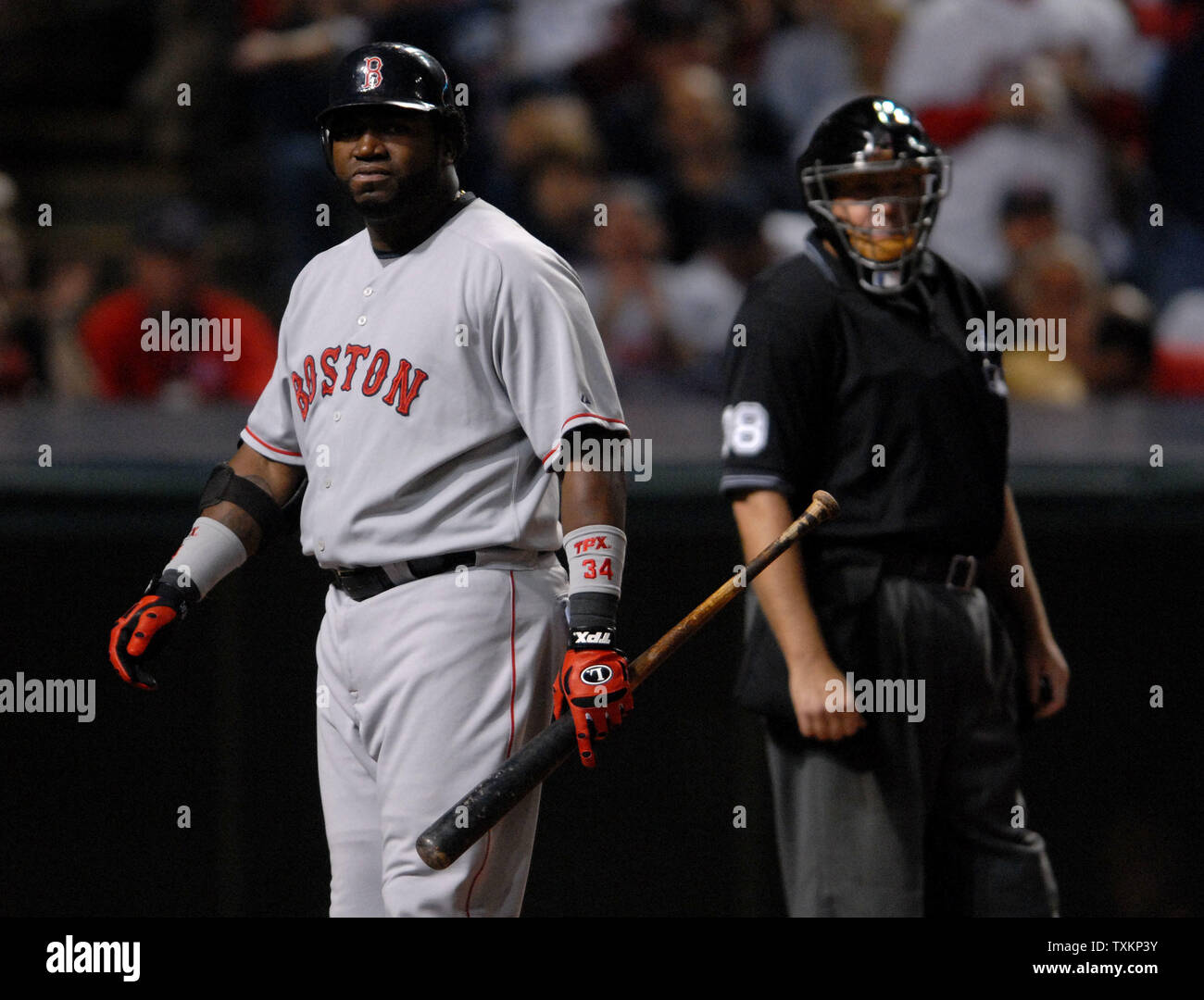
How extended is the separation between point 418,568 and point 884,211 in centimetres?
92

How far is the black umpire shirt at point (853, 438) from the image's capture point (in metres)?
2.55

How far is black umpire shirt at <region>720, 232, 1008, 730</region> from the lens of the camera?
8.38ft

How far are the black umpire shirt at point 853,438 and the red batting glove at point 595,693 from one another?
51 centimetres

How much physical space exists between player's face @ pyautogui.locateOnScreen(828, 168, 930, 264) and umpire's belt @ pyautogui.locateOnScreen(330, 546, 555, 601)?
0.73m

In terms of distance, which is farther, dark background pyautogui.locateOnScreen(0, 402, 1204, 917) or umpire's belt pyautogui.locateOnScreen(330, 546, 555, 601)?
dark background pyautogui.locateOnScreen(0, 402, 1204, 917)

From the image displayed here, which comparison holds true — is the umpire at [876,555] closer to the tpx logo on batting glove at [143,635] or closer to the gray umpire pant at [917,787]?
the gray umpire pant at [917,787]
